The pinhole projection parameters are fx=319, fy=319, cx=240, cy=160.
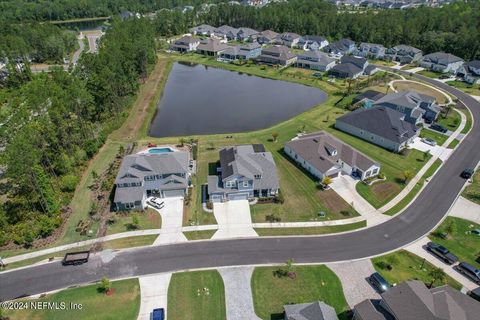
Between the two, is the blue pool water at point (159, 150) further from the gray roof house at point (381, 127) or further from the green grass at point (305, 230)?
the gray roof house at point (381, 127)

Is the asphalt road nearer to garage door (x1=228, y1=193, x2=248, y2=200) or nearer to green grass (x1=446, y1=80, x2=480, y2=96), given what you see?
garage door (x1=228, y1=193, x2=248, y2=200)

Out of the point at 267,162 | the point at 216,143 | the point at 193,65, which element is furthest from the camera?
the point at 193,65

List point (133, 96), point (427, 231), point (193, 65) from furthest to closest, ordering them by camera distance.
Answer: point (193, 65) < point (133, 96) < point (427, 231)

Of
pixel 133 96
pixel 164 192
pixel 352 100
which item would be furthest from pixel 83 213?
pixel 352 100

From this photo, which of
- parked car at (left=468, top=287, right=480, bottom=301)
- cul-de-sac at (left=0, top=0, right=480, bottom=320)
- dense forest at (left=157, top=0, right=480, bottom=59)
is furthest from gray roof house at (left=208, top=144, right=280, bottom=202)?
dense forest at (left=157, top=0, right=480, bottom=59)

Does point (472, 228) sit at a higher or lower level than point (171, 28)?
lower

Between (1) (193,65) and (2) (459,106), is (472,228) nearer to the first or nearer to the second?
(2) (459,106)

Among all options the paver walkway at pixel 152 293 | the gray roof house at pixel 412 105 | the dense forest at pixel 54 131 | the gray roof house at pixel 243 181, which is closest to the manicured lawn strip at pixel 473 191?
the gray roof house at pixel 412 105

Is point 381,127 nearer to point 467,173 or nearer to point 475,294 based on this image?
point 467,173
